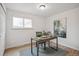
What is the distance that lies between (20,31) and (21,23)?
0.55 m

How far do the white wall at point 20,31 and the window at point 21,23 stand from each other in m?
0.25

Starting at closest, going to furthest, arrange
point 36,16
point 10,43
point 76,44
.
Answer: point 76,44, point 10,43, point 36,16

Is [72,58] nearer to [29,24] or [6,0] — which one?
[6,0]

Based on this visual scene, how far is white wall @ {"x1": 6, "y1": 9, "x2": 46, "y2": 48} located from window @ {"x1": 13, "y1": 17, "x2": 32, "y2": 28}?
0.25 metres

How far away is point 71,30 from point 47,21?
2230 mm

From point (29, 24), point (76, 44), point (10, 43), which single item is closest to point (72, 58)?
point (76, 44)

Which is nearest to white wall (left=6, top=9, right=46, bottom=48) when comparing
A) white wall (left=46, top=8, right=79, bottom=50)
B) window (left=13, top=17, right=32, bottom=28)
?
window (left=13, top=17, right=32, bottom=28)

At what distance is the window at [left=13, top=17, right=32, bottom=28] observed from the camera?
162 inches

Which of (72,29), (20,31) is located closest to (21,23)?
(20,31)

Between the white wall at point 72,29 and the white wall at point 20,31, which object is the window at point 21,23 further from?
the white wall at point 72,29


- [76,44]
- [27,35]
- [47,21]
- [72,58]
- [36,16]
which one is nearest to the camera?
[72,58]

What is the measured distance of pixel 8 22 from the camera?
12.1 feet

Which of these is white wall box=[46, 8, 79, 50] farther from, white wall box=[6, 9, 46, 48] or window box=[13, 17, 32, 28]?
window box=[13, 17, 32, 28]

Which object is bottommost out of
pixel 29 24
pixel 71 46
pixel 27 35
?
pixel 71 46
